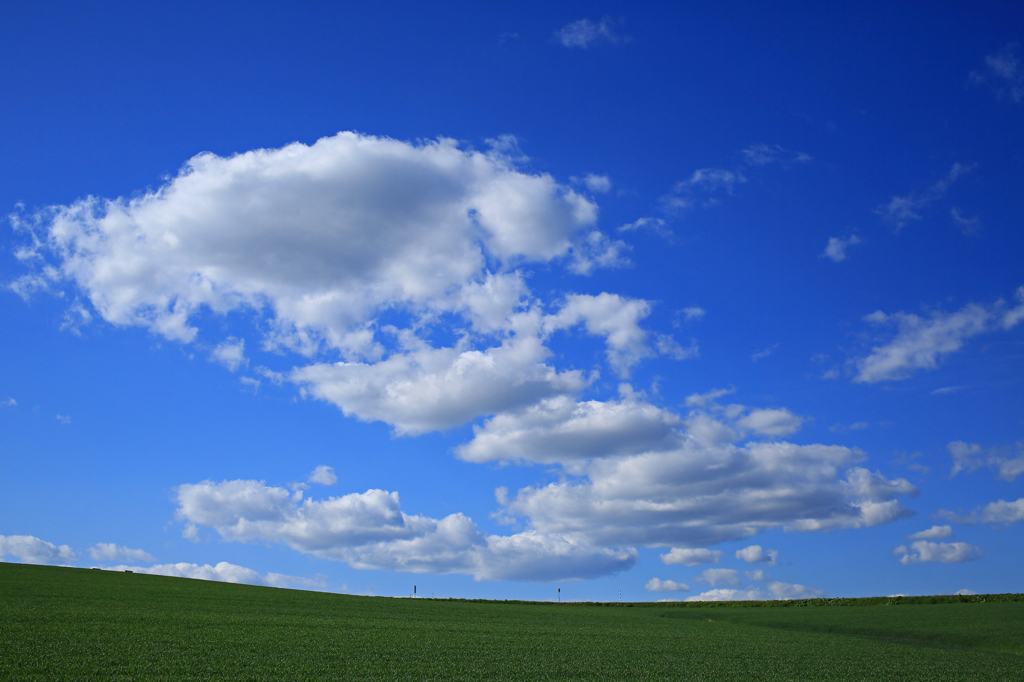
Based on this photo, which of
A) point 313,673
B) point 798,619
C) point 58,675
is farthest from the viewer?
point 798,619

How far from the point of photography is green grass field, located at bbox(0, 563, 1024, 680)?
15.6 meters

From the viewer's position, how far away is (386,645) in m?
20.0

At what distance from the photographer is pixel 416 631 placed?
24.5m

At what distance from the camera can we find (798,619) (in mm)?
46094

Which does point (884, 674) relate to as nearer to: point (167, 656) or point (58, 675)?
point (167, 656)

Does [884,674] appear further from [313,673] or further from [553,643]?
[313,673]

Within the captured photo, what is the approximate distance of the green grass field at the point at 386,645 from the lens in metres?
15.6

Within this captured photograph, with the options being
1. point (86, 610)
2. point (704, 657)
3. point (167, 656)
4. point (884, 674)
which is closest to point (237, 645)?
point (167, 656)

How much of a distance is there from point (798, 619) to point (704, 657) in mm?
30755

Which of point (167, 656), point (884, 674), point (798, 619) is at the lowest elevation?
point (798, 619)

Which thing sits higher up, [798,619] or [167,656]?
[167,656]

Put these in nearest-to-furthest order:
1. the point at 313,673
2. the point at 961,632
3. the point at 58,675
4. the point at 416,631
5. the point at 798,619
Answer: the point at 58,675 < the point at 313,673 < the point at 416,631 < the point at 961,632 < the point at 798,619

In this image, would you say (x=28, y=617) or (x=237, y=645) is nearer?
(x=237, y=645)

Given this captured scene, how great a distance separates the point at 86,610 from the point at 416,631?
12.9 meters
